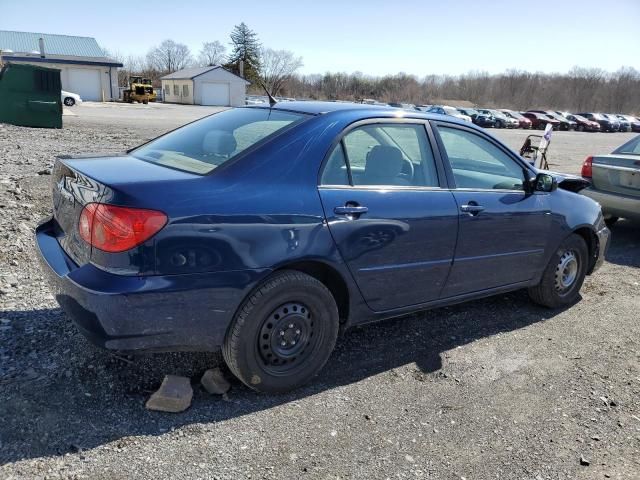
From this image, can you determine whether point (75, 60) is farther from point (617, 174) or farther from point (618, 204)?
point (618, 204)

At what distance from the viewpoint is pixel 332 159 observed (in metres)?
3.18

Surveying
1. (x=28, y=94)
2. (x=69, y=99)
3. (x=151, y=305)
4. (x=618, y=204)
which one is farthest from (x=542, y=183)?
(x=69, y=99)

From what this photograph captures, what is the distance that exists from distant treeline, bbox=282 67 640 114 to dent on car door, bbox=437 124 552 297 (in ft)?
276

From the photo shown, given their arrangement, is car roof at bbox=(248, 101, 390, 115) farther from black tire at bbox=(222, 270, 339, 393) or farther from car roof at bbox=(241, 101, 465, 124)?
black tire at bbox=(222, 270, 339, 393)

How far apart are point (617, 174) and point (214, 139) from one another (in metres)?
5.87

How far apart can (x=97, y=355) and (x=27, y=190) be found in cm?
449

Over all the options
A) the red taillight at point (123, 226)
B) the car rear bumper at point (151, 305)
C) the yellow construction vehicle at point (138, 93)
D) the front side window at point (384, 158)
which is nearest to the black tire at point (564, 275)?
the front side window at point (384, 158)

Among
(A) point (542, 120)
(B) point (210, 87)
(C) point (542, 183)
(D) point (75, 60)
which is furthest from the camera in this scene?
(B) point (210, 87)

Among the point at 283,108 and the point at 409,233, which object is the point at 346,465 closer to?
the point at 409,233

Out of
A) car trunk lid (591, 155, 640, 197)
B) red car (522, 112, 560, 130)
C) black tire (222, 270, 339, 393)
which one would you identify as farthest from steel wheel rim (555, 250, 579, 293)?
red car (522, 112, 560, 130)

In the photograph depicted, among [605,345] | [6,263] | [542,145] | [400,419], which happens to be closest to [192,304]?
[400,419]

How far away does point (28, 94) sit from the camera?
1527 centimetres

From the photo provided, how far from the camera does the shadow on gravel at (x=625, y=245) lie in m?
6.39

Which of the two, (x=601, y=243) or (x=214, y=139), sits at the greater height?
(x=214, y=139)
